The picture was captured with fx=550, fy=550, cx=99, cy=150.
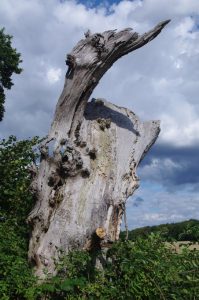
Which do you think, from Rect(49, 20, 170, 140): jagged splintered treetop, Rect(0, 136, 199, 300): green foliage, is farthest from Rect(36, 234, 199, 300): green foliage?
Rect(49, 20, 170, 140): jagged splintered treetop

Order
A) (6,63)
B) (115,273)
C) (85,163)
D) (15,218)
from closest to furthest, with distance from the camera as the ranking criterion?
(115,273) → (85,163) → (15,218) → (6,63)

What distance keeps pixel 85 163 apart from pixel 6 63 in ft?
54.4

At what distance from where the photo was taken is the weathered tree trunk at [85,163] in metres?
9.20

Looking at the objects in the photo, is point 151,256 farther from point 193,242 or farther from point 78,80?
point 78,80

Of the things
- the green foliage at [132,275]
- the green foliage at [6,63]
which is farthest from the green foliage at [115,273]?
the green foliage at [6,63]

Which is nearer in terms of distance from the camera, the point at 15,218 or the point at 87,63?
the point at 87,63

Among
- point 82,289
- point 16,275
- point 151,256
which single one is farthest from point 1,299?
point 151,256

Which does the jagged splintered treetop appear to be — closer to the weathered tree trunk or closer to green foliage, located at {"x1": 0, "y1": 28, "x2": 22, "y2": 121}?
the weathered tree trunk

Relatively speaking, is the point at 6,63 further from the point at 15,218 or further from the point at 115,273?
the point at 115,273

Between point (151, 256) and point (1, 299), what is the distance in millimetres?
2144

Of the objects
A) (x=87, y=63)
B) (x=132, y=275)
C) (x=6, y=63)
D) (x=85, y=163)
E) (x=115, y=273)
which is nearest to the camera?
(x=132, y=275)

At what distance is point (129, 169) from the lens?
34.3ft

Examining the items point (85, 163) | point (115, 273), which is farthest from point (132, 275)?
point (85, 163)

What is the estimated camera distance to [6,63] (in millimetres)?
25203
